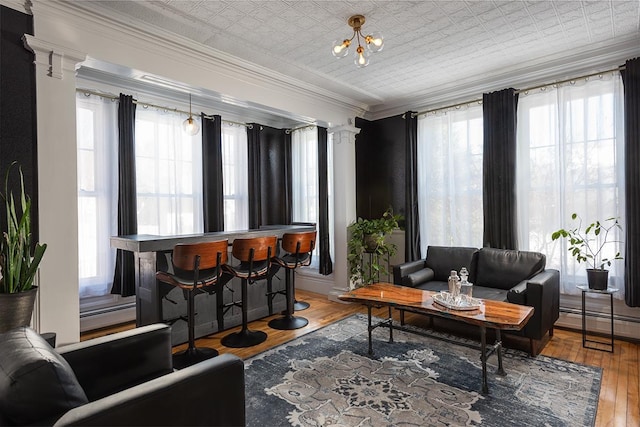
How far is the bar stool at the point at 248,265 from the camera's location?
135 inches

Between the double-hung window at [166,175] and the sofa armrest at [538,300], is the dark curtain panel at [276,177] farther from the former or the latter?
the sofa armrest at [538,300]

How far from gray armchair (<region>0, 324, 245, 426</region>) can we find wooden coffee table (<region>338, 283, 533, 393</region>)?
1.69m

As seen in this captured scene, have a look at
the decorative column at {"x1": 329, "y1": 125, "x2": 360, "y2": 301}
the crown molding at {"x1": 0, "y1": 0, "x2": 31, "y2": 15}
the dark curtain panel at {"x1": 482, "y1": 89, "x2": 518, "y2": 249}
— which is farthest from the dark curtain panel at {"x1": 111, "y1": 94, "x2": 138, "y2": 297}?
the dark curtain panel at {"x1": 482, "y1": 89, "x2": 518, "y2": 249}

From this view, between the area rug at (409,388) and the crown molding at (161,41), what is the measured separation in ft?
9.34

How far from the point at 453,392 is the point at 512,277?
180 cm

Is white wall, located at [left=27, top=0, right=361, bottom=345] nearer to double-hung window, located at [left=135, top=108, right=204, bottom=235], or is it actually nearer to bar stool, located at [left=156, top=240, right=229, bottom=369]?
bar stool, located at [left=156, top=240, right=229, bottom=369]

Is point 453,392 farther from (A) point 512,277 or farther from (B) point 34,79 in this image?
(B) point 34,79

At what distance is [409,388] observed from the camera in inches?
102

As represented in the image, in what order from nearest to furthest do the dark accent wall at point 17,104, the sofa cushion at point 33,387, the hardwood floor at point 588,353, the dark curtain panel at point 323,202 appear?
the sofa cushion at point 33,387, the hardwood floor at point 588,353, the dark accent wall at point 17,104, the dark curtain panel at point 323,202

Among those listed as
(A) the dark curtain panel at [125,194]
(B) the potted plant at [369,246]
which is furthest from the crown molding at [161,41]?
(B) the potted plant at [369,246]

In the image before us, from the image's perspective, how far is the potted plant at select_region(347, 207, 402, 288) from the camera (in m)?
4.81

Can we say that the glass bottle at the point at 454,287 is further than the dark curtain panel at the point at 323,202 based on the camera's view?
No

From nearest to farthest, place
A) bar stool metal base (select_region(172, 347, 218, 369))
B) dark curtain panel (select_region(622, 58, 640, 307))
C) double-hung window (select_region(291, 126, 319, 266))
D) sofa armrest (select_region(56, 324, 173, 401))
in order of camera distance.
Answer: sofa armrest (select_region(56, 324, 173, 401))
bar stool metal base (select_region(172, 347, 218, 369))
dark curtain panel (select_region(622, 58, 640, 307))
double-hung window (select_region(291, 126, 319, 266))

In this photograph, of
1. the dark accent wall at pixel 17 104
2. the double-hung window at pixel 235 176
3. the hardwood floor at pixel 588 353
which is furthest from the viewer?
the double-hung window at pixel 235 176
